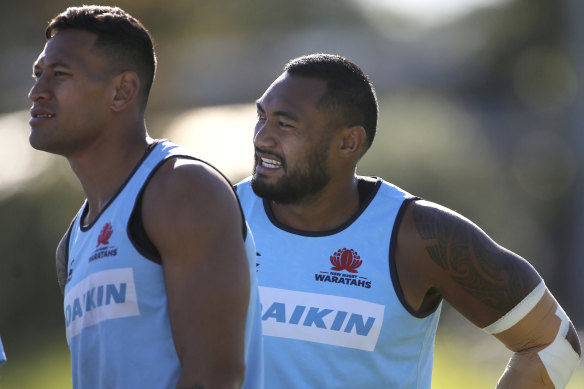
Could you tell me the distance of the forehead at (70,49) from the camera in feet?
11.9

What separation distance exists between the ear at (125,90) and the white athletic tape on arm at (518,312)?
1969 mm

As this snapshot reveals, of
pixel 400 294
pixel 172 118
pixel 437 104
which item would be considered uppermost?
pixel 400 294

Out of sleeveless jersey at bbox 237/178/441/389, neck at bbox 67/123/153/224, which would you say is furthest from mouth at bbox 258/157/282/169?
neck at bbox 67/123/153/224

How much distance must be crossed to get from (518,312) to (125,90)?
6.70 ft

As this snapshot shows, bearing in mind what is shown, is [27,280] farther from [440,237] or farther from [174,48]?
[174,48]

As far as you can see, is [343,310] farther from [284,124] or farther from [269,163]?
[284,124]

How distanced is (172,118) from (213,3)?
10751 millimetres

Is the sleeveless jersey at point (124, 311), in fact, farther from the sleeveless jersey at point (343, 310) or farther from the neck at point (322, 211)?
the neck at point (322, 211)

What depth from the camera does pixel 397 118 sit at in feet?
74.9

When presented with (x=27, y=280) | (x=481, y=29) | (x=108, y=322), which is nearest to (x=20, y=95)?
(x=27, y=280)

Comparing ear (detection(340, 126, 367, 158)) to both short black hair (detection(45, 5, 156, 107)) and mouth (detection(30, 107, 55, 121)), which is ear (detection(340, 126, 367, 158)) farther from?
mouth (detection(30, 107, 55, 121))

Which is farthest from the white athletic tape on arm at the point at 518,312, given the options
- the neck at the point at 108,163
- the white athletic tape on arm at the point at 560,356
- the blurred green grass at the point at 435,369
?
the blurred green grass at the point at 435,369

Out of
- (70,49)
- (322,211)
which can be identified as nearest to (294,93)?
(322,211)

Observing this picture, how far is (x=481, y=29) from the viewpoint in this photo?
112ft
